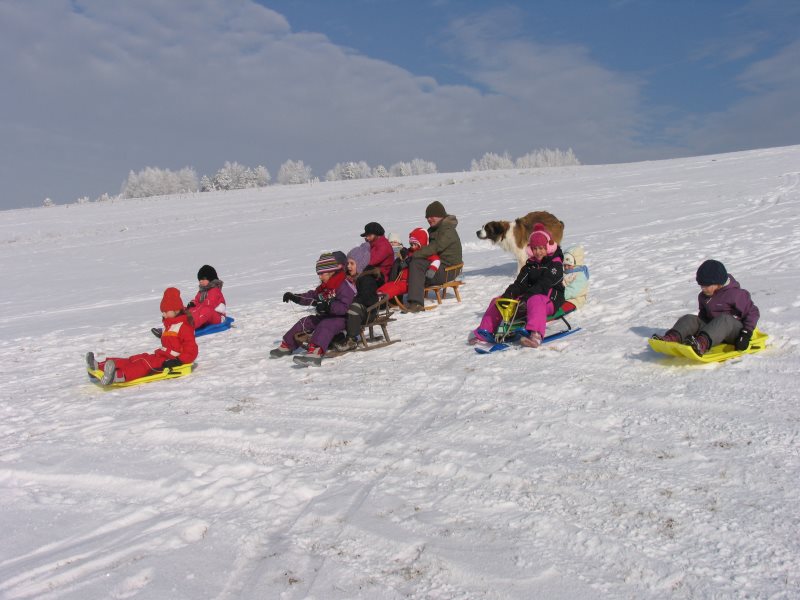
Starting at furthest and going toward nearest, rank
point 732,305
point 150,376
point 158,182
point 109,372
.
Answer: point 158,182 → point 150,376 → point 109,372 → point 732,305

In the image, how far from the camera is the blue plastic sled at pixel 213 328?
8344 mm

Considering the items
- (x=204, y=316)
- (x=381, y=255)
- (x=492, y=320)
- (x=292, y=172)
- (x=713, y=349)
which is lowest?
(x=713, y=349)

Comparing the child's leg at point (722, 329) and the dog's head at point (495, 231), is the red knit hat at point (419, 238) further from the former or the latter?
the child's leg at point (722, 329)

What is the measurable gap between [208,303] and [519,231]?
15.7ft

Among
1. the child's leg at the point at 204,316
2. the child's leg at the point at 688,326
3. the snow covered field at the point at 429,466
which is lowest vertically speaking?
the snow covered field at the point at 429,466

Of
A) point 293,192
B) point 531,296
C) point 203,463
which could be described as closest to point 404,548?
point 203,463

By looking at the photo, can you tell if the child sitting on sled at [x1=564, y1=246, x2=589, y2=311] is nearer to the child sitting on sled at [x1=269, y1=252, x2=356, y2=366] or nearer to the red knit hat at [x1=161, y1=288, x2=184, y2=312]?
the child sitting on sled at [x1=269, y1=252, x2=356, y2=366]

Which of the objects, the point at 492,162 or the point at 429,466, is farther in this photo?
the point at 492,162

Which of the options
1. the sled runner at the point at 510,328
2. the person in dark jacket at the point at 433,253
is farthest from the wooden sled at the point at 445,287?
the sled runner at the point at 510,328

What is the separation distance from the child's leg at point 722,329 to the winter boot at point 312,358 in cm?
344

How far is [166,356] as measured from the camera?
6234 millimetres

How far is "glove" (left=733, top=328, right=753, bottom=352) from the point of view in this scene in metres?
4.43

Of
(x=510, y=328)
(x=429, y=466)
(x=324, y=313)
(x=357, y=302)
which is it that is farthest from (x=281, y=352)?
(x=429, y=466)

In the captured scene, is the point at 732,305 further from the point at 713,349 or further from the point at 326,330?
the point at 326,330
